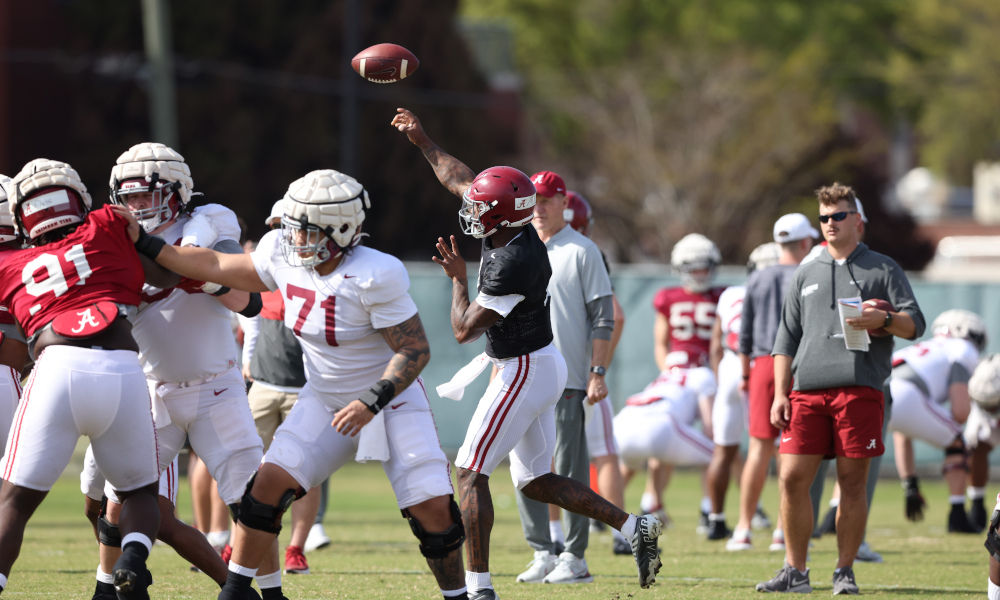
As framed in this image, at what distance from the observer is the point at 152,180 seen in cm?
582

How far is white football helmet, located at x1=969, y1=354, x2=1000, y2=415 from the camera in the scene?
10.4 meters

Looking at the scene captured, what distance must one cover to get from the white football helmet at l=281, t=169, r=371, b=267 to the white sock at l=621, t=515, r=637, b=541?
1948mm

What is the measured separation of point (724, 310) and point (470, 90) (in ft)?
60.3

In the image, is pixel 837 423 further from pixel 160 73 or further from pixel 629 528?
pixel 160 73

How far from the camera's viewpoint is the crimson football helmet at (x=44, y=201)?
5410mm

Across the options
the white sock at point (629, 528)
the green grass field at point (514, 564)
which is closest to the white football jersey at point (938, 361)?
the green grass field at point (514, 564)

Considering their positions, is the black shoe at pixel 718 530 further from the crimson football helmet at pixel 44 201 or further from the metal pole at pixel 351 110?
the metal pole at pixel 351 110

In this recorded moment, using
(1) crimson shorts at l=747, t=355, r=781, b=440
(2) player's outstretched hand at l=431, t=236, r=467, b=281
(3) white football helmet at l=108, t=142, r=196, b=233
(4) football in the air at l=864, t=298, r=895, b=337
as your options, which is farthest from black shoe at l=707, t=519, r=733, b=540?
(3) white football helmet at l=108, t=142, r=196, b=233

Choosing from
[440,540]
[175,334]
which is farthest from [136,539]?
[440,540]

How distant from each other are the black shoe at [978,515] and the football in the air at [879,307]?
4.03 m

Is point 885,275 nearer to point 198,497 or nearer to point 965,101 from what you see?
point 198,497

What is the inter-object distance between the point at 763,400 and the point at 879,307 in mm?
2248

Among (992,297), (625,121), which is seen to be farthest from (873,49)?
(992,297)

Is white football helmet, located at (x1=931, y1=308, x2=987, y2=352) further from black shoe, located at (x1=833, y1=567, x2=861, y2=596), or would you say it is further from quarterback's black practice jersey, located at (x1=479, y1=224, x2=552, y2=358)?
quarterback's black practice jersey, located at (x1=479, y1=224, x2=552, y2=358)
